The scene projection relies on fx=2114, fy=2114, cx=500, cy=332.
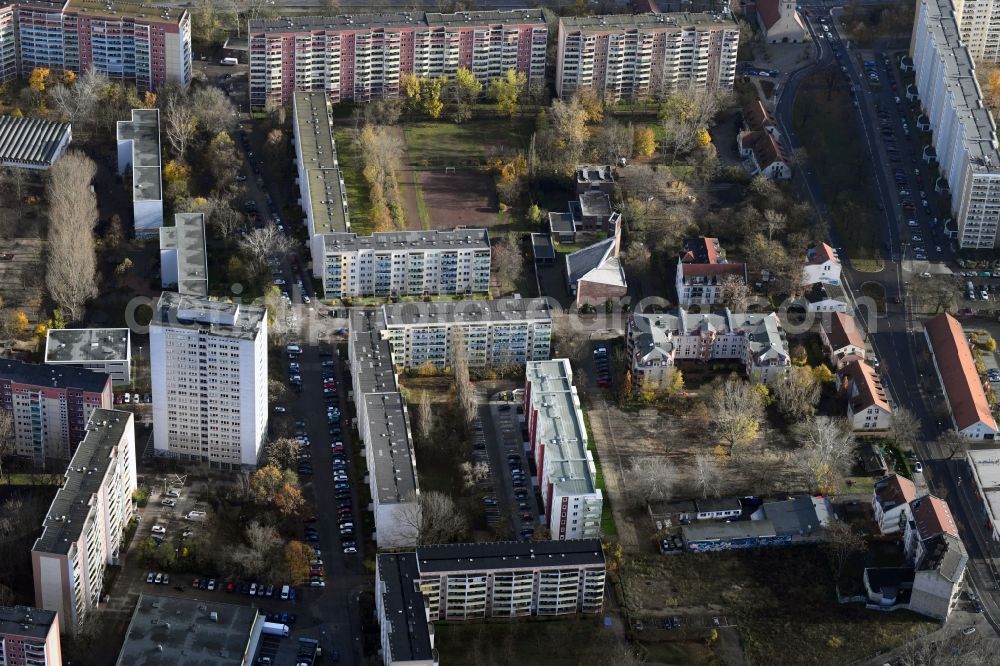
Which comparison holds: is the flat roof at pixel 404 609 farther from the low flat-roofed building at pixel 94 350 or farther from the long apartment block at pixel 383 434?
the low flat-roofed building at pixel 94 350

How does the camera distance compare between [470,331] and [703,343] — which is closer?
[470,331]

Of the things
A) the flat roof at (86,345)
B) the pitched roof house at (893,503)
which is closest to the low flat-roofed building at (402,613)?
the flat roof at (86,345)

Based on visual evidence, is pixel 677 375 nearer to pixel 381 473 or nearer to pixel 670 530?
pixel 670 530

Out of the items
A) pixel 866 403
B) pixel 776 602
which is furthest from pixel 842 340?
pixel 776 602

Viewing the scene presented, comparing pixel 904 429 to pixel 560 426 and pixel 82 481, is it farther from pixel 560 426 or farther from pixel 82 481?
pixel 82 481

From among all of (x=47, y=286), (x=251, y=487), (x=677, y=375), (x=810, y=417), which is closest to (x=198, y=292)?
(x=47, y=286)
